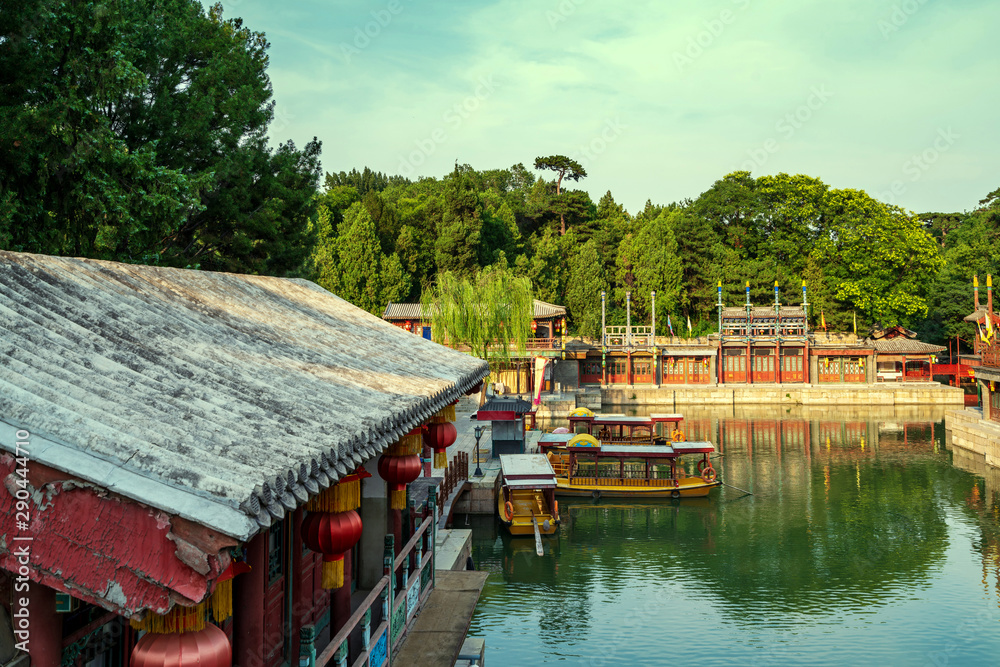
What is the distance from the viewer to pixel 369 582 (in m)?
8.07

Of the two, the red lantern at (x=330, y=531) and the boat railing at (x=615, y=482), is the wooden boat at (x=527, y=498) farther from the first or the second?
the red lantern at (x=330, y=531)

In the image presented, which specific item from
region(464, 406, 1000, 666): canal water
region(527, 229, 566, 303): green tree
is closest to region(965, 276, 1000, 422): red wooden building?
region(464, 406, 1000, 666): canal water

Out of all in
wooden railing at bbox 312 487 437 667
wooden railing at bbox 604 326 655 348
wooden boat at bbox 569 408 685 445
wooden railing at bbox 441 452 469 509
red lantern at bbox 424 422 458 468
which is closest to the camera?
wooden railing at bbox 312 487 437 667

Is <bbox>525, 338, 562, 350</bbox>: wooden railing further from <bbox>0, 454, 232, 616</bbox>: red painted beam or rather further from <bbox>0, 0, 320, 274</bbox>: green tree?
<bbox>0, 454, 232, 616</bbox>: red painted beam

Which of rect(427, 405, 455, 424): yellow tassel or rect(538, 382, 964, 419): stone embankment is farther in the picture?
rect(538, 382, 964, 419): stone embankment

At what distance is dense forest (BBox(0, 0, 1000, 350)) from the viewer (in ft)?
39.9

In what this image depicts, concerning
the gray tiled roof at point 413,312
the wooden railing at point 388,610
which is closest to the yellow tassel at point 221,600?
the wooden railing at point 388,610

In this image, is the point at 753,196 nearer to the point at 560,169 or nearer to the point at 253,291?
the point at 560,169

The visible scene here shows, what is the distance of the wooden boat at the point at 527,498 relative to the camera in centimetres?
1744

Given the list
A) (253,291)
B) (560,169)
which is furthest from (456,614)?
(560,169)

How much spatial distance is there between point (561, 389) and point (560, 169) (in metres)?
29.6

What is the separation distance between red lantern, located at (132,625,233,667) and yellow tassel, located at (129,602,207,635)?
27mm

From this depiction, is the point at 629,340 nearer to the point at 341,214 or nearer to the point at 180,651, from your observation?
the point at 341,214

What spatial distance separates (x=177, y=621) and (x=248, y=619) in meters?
2.50
